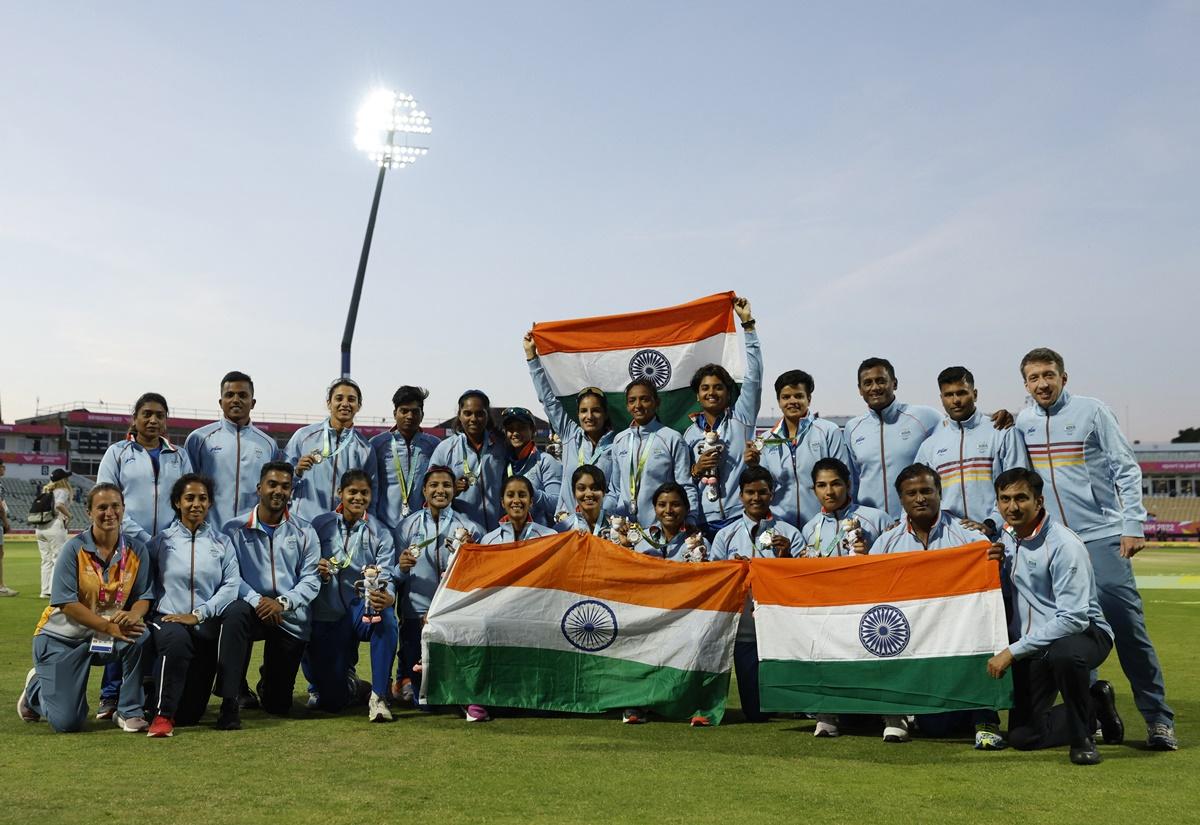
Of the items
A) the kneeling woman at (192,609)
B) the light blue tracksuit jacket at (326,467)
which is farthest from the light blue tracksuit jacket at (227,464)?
the kneeling woman at (192,609)

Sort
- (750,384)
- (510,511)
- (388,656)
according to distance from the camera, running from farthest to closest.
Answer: (750,384), (510,511), (388,656)

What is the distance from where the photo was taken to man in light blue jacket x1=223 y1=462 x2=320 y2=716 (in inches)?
255

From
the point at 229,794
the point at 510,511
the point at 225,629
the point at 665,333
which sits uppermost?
the point at 665,333

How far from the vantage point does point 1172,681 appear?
→ 25.9ft

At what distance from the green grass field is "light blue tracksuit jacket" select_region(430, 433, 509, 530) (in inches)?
69.8

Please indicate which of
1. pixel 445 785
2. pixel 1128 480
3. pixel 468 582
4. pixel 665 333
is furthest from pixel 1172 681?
pixel 445 785

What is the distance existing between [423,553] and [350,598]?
1.90ft

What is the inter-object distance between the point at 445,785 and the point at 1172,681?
20.6 ft

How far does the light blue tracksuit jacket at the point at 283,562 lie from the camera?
651 centimetres

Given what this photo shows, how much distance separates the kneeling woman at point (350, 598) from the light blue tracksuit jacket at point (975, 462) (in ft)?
12.2

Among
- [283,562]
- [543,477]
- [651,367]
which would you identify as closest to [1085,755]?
[543,477]

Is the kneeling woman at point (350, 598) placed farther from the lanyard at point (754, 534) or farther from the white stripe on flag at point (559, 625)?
the lanyard at point (754, 534)

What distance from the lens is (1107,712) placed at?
5480 mm

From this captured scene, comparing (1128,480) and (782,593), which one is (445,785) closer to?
(782,593)
